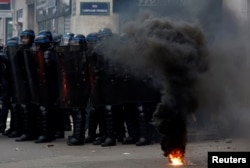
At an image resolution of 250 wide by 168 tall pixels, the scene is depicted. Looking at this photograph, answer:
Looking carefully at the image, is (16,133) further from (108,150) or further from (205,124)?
(205,124)

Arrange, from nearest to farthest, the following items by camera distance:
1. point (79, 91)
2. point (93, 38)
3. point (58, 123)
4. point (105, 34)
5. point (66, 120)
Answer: point (105, 34), point (93, 38), point (79, 91), point (58, 123), point (66, 120)

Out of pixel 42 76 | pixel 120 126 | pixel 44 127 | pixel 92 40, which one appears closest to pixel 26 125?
pixel 44 127

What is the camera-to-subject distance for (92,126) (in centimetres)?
1034

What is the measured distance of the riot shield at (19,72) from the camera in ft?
35.2

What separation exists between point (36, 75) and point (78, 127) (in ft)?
3.70

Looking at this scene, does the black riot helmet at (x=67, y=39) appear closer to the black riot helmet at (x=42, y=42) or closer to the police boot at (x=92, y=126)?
the black riot helmet at (x=42, y=42)

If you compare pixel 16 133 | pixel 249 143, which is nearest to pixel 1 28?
pixel 16 133

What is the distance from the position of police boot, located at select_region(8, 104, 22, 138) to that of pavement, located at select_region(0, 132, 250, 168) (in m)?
0.71

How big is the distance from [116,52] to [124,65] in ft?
1.24

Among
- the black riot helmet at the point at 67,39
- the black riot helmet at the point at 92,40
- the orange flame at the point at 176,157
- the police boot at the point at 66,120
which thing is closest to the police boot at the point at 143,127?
the black riot helmet at the point at 92,40

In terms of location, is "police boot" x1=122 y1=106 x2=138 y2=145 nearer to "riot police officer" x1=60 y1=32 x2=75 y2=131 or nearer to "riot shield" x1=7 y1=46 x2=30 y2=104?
"riot police officer" x1=60 y1=32 x2=75 y2=131

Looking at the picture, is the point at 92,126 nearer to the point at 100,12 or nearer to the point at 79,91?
the point at 79,91

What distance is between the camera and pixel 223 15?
940cm

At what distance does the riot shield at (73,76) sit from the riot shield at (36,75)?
17.1 inches
